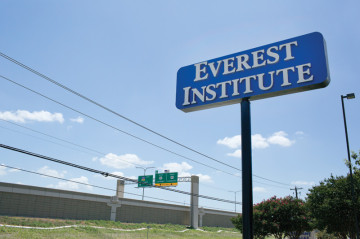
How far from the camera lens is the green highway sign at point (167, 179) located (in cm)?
5454

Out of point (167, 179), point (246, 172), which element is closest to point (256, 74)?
point (246, 172)

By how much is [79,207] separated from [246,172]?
4573 cm

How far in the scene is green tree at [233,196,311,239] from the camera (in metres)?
27.6

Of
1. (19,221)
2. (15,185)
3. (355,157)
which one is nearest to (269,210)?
(355,157)

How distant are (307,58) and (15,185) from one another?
4206cm

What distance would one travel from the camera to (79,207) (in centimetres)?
4922

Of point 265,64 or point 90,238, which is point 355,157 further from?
point 90,238

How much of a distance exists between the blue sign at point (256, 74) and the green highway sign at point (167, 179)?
45.2 metres

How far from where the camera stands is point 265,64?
9320 mm

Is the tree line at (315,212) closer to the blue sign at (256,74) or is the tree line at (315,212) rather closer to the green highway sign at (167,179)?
the blue sign at (256,74)

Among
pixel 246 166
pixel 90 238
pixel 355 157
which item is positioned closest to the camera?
pixel 246 166

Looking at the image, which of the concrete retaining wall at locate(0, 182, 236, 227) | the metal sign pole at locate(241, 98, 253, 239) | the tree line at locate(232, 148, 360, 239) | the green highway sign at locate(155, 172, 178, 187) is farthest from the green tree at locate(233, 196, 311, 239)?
the concrete retaining wall at locate(0, 182, 236, 227)

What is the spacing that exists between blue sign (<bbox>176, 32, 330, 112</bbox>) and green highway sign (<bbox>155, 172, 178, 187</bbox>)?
45188mm

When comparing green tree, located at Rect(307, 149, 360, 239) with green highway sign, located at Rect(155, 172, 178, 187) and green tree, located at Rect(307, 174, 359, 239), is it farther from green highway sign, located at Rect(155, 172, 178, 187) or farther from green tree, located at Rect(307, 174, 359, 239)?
green highway sign, located at Rect(155, 172, 178, 187)
